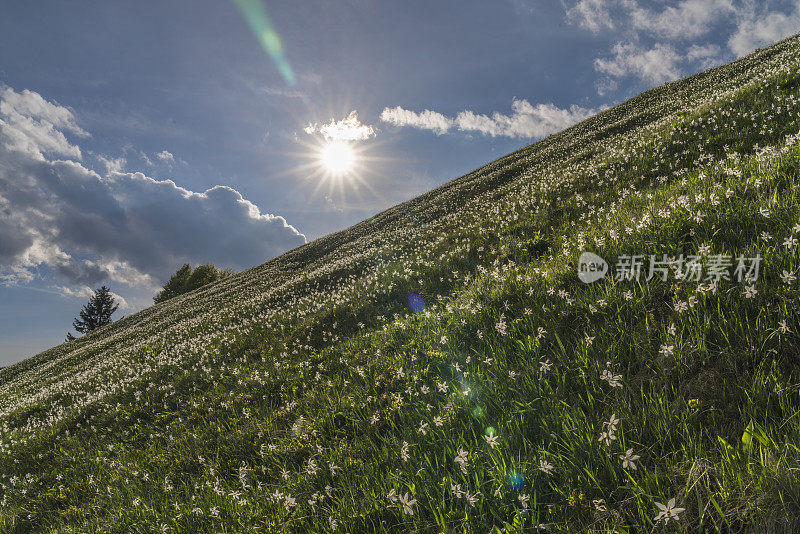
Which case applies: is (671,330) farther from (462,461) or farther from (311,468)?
(311,468)

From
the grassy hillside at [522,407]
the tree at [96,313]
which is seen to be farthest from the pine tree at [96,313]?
the grassy hillside at [522,407]

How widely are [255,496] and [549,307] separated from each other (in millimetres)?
3987

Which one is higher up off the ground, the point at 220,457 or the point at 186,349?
the point at 186,349

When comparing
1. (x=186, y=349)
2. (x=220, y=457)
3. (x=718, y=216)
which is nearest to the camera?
(x=718, y=216)

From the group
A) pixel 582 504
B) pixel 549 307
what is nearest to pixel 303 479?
pixel 582 504

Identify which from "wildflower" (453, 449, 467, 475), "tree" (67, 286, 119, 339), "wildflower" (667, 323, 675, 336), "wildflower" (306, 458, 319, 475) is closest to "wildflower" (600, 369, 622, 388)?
"wildflower" (667, 323, 675, 336)

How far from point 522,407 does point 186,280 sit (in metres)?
82.5

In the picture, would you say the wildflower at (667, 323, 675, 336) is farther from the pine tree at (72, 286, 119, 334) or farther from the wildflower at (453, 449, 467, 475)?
the pine tree at (72, 286, 119, 334)

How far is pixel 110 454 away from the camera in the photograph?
6.62 metres

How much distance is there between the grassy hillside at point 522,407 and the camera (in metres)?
2.14

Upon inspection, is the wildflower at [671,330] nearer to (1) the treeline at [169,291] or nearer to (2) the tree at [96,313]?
(1) the treeline at [169,291]

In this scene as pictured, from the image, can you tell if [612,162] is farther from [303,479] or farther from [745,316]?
[303,479]

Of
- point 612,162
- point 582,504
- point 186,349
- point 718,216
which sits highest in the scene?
point 612,162

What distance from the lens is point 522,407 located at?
3.11m
